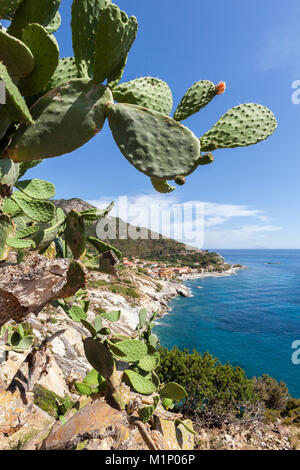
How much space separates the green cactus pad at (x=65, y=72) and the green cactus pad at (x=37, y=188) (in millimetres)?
698

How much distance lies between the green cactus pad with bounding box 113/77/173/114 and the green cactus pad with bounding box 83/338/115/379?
206 cm

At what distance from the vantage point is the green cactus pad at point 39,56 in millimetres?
880

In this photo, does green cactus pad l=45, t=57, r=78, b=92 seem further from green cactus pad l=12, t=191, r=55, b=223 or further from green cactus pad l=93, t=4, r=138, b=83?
green cactus pad l=12, t=191, r=55, b=223

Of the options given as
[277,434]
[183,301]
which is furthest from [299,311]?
[277,434]

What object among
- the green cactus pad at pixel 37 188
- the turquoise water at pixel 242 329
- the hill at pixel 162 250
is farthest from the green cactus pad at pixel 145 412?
the hill at pixel 162 250

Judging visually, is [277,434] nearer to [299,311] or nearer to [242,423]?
[242,423]

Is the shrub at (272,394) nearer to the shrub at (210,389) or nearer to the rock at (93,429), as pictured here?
the shrub at (210,389)

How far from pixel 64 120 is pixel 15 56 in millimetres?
246

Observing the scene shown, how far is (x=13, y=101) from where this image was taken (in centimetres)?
81

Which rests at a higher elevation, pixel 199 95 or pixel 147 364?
pixel 199 95

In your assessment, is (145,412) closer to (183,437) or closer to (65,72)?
(183,437)

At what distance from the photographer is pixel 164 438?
2.82m

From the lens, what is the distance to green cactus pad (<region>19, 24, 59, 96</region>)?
88 centimetres

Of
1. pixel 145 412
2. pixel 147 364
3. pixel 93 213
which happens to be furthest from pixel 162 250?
pixel 93 213
